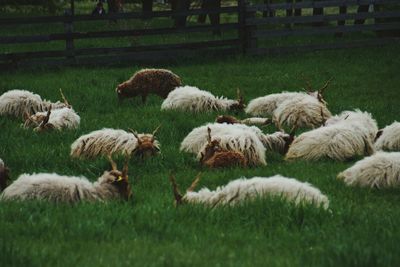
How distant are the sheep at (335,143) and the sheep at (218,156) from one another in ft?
3.26

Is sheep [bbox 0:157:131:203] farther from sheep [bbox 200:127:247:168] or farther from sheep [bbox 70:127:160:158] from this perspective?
sheep [bbox 70:127:160:158]

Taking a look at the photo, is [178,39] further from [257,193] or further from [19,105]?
[257,193]

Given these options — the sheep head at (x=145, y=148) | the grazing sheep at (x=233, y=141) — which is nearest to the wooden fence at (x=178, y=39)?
the grazing sheep at (x=233, y=141)

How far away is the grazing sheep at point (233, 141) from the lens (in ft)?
28.5

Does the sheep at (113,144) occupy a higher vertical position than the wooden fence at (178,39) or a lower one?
lower

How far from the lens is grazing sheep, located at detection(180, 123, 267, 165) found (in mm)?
8691

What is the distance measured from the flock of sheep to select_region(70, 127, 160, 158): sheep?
0.04 ft

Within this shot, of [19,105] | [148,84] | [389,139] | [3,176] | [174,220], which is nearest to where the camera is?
[174,220]

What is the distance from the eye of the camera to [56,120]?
10.5 metres

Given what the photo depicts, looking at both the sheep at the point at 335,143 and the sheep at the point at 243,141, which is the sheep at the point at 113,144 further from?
the sheep at the point at 335,143

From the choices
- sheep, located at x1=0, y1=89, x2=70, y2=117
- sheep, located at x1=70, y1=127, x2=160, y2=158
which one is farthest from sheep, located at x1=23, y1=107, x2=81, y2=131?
sheep, located at x1=70, y1=127, x2=160, y2=158

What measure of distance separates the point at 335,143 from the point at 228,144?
50.8 inches

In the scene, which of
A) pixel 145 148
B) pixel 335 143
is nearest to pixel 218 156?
pixel 145 148

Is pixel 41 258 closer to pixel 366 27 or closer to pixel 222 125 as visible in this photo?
pixel 222 125
